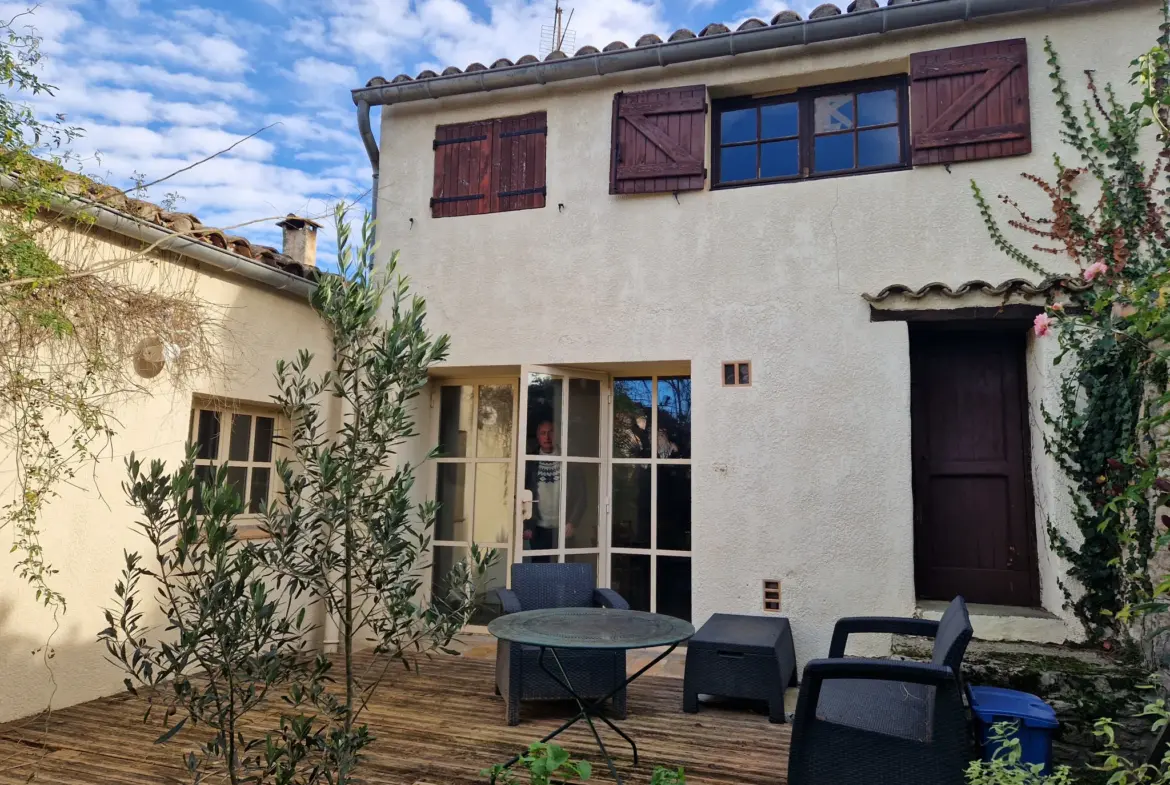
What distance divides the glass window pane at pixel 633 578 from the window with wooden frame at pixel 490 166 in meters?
3.08

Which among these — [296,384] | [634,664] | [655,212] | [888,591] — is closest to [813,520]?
[888,591]

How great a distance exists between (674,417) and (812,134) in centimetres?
247

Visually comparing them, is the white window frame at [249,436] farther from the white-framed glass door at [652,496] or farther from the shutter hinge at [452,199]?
the white-framed glass door at [652,496]

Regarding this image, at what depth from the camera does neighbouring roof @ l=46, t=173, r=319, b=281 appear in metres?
4.04

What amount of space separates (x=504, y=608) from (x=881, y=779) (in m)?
2.25

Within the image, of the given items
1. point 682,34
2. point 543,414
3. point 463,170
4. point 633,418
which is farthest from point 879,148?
A: point 463,170

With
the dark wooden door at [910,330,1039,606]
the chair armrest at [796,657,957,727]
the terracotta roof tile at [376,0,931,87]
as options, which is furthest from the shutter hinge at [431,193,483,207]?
the chair armrest at [796,657,957,727]

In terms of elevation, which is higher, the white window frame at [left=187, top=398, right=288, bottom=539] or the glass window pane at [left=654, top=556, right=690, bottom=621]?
the white window frame at [left=187, top=398, right=288, bottom=539]

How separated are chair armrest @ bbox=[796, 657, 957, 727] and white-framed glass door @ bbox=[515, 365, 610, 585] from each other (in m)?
3.10

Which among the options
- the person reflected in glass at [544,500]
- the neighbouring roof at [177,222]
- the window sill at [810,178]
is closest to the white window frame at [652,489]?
the person reflected in glass at [544,500]

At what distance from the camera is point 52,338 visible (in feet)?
13.4

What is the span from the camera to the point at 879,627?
3.71 metres

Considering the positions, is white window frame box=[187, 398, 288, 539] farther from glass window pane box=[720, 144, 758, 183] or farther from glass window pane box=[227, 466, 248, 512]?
glass window pane box=[720, 144, 758, 183]

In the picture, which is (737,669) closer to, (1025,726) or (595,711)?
(595,711)
